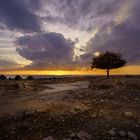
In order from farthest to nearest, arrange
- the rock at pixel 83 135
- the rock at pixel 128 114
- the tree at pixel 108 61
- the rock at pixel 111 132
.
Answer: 1. the tree at pixel 108 61
2. the rock at pixel 128 114
3. the rock at pixel 111 132
4. the rock at pixel 83 135

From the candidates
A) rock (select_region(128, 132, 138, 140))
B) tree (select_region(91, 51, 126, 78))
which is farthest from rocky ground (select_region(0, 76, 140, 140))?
tree (select_region(91, 51, 126, 78))

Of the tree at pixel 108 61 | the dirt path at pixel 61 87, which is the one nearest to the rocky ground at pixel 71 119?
the dirt path at pixel 61 87

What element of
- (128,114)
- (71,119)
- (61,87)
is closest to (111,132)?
(71,119)

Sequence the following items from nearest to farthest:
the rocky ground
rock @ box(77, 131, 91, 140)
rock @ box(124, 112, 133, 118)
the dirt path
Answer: rock @ box(77, 131, 91, 140)
the rocky ground
rock @ box(124, 112, 133, 118)
the dirt path

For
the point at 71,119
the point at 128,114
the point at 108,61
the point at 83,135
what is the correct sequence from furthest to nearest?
1. the point at 108,61
2. the point at 128,114
3. the point at 71,119
4. the point at 83,135

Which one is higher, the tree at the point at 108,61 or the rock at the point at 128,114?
the tree at the point at 108,61

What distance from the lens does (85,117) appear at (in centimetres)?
1105

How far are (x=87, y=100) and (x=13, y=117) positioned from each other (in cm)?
433

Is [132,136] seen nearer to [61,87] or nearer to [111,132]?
[111,132]

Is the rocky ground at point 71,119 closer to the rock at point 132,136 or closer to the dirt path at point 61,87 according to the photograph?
the rock at point 132,136

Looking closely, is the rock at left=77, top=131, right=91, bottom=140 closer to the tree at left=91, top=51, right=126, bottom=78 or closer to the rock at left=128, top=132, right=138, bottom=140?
the rock at left=128, top=132, right=138, bottom=140

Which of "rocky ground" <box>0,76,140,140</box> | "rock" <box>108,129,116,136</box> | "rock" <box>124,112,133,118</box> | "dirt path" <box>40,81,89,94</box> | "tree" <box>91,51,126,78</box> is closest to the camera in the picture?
"rocky ground" <box>0,76,140,140</box>

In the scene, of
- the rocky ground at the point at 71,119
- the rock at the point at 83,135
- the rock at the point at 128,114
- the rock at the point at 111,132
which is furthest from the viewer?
the rock at the point at 128,114

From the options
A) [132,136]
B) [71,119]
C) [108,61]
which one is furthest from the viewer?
[108,61]
